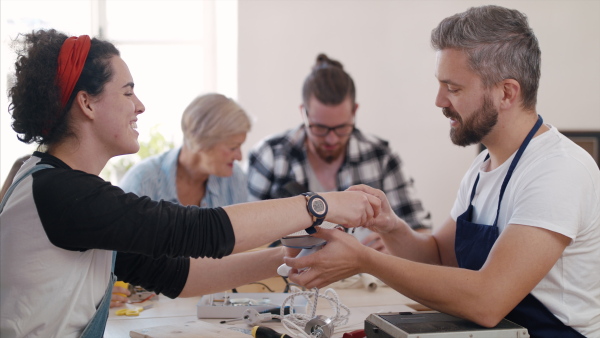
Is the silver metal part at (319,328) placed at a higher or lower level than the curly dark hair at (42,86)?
lower

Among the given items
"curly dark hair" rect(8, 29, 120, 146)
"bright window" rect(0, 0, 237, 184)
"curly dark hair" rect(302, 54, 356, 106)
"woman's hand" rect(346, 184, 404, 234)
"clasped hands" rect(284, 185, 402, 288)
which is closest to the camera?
"curly dark hair" rect(8, 29, 120, 146)

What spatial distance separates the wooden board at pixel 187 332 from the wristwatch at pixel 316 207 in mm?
367

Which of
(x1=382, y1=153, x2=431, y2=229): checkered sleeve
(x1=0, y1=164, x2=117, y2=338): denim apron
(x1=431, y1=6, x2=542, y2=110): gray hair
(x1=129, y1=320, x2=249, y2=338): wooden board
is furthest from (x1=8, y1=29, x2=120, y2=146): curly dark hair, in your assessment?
(x1=382, y1=153, x2=431, y2=229): checkered sleeve

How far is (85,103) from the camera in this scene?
1.45 m

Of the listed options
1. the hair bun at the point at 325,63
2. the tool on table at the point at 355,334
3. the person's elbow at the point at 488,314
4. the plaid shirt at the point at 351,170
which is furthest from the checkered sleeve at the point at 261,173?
the person's elbow at the point at 488,314

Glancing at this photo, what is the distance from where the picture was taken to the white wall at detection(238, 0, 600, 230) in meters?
4.15

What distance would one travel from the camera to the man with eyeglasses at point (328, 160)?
3.14 meters

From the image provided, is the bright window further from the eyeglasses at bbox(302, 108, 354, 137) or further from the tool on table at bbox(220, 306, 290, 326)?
the tool on table at bbox(220, 306, 290, 326)

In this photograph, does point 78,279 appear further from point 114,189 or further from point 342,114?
point 342,114

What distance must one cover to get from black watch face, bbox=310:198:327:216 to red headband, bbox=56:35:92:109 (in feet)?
2.10

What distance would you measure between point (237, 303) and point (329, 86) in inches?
60.0

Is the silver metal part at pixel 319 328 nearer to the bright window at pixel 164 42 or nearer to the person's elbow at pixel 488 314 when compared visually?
the person's elbow at pixel 488 314

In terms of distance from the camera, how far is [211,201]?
3152 millimetres

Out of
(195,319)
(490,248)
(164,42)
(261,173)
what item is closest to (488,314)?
(490,248)
